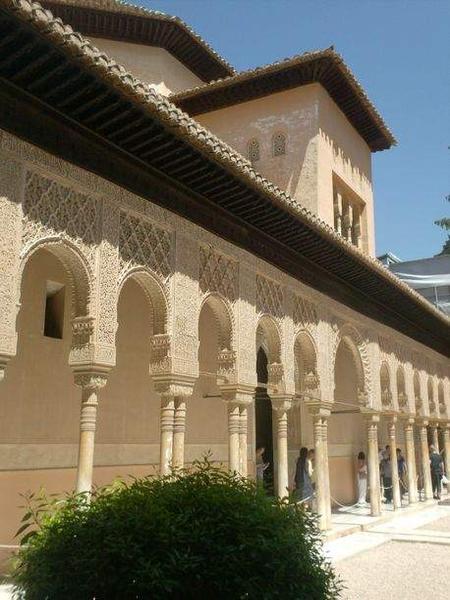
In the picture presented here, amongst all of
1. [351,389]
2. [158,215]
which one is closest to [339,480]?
[351,389]

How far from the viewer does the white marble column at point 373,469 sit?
561 inches

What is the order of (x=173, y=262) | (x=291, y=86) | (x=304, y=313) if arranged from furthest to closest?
(x=291, y=86) → (x=304, y=313) → (x=173, y=262)

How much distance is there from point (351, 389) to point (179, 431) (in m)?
10.3

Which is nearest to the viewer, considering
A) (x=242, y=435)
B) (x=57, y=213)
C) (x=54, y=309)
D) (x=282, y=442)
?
(x=57, y=213)

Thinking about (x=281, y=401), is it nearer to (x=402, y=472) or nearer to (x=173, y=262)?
(x=173, y=262)

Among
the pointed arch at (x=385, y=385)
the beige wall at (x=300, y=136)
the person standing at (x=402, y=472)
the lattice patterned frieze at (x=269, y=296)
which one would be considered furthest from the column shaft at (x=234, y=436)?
the person standing at (x=402, y=472)

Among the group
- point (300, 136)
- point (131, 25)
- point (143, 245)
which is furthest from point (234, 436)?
point (131, 25)

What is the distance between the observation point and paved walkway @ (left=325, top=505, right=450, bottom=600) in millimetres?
7262

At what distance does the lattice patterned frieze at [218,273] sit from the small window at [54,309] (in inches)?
86.0

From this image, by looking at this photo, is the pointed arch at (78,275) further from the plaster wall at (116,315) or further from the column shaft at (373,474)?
the column shaft at (373,474)

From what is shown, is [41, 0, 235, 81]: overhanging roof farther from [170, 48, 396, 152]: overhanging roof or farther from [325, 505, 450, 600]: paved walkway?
[325, 505, 450, 600]: paved walkway

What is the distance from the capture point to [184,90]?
54.1 feet

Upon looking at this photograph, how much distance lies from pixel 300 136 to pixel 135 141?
29.0ft

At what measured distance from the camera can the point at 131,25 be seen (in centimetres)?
1498
